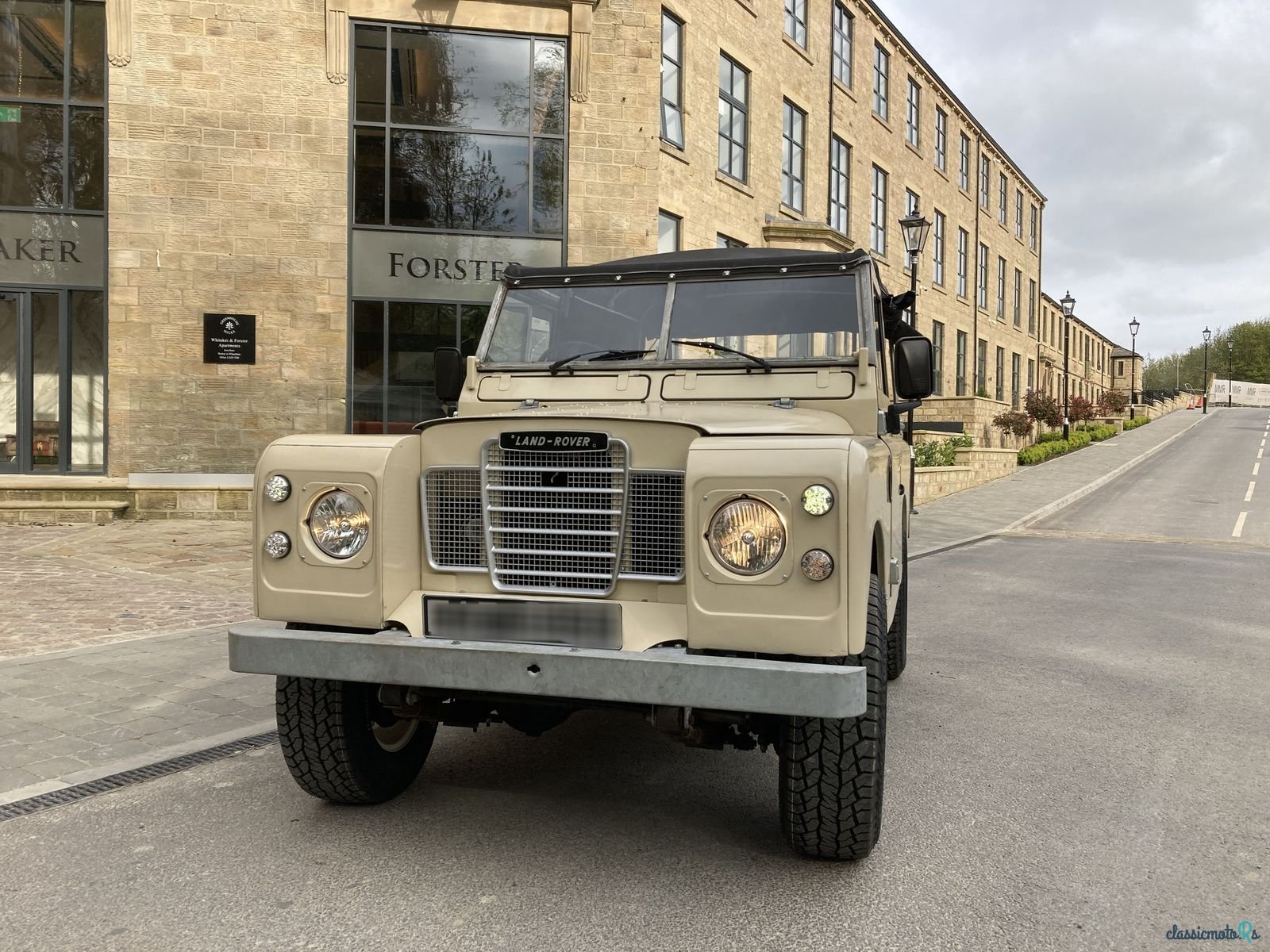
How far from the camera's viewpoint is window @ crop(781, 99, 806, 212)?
21.6 m

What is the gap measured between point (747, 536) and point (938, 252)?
33.0 metres

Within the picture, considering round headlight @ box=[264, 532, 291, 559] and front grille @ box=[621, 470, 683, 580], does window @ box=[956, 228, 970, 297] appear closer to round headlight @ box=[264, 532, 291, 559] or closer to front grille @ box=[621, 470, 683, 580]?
front grille @ box=[621, 470, 683, 580]

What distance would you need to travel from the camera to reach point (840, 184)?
81.9 feet

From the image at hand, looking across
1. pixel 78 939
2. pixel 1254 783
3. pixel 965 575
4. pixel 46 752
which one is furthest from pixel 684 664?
pixel 965 575

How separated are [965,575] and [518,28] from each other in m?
10.4

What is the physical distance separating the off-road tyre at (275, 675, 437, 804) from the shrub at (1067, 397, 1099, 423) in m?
40.0

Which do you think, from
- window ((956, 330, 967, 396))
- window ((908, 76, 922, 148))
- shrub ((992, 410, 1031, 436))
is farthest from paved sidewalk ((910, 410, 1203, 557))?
window ((908, 76, 922, 148))

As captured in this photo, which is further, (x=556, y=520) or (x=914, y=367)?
(x=914, y=367)

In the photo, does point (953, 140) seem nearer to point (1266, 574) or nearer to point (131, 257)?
point (1266, 574)

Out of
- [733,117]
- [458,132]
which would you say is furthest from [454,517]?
[733,117]

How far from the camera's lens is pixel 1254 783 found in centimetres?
419

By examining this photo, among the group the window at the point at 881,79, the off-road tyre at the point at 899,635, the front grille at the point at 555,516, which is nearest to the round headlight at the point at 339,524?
the front grille at the point at 555,516

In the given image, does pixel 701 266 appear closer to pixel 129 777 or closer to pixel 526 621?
pixel 526 621

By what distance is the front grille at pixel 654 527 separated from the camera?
3.12m
